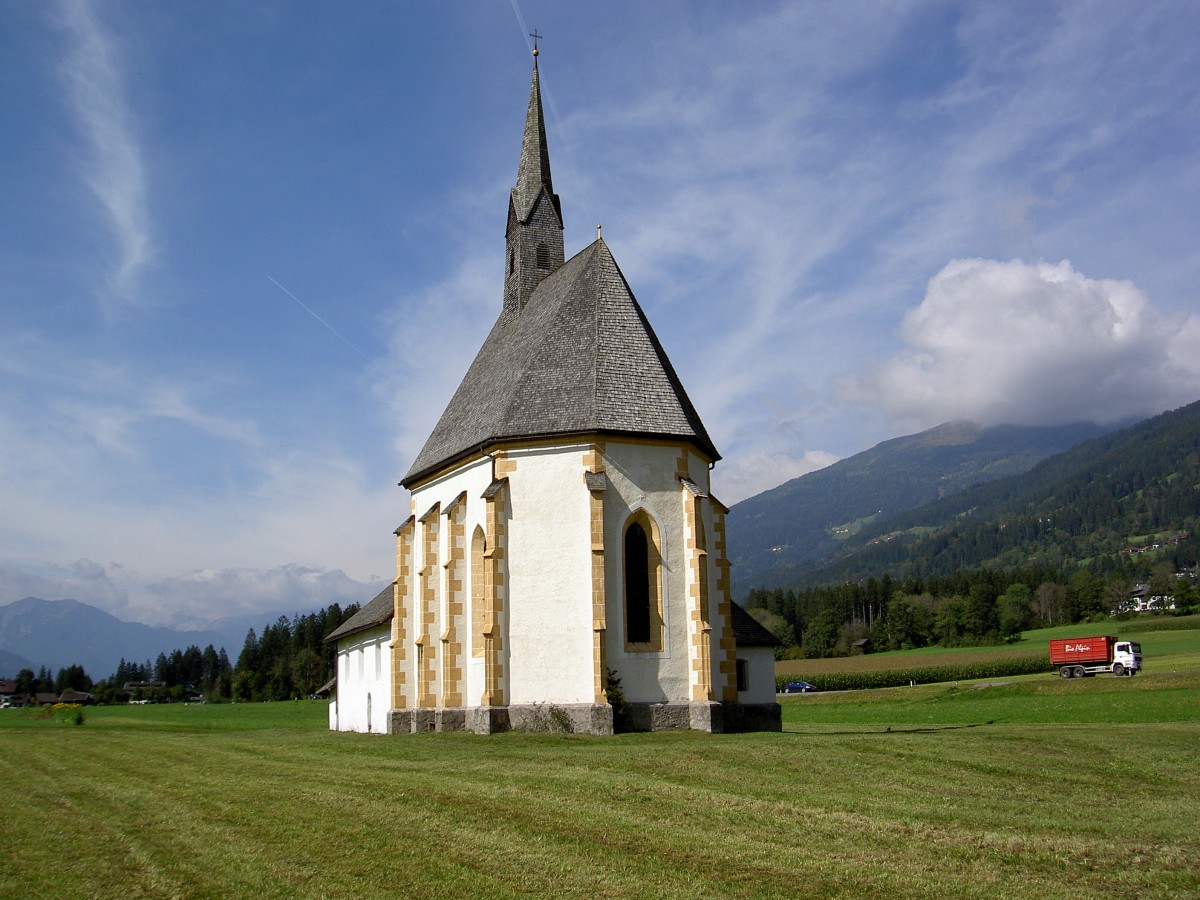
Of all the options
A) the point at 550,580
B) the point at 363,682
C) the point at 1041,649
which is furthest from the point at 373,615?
the point at 1041,649

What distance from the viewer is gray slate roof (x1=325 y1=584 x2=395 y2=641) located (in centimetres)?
3419

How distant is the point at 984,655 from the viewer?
85062mm

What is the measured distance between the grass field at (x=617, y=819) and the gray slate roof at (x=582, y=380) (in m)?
8.38

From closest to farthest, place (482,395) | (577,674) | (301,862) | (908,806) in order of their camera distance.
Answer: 1. (301,862)
2. (908,806)
3. (577,674)
4. (482,395)

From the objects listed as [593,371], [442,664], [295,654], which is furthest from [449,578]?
[295,654]

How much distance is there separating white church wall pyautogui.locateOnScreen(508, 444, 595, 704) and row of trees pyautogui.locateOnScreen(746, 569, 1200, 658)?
8739cm

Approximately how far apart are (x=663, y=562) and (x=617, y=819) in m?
13.7

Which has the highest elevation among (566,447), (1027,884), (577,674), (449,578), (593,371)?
(593,371)

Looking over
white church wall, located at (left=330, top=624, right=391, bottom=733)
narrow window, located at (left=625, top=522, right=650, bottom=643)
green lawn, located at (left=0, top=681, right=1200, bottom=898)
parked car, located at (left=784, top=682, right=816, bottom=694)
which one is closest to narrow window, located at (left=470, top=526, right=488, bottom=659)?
narrow window, located at (left=625, top=522, right=650, bottom=643)

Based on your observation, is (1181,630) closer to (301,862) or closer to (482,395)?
(482,395)

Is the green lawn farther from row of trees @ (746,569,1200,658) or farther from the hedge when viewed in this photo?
row of trees @ (746,569,1200,658)

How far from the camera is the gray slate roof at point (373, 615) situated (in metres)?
34.2

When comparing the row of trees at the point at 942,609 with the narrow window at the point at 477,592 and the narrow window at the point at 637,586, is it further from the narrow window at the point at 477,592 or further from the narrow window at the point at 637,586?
the narrow window at the point at 477,592

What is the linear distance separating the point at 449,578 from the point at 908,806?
53.2 feet
